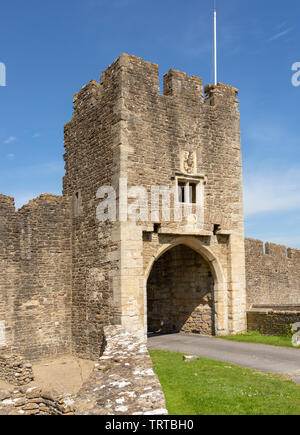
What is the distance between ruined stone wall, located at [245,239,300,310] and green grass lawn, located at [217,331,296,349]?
5.40m

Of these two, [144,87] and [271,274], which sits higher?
[144,87]

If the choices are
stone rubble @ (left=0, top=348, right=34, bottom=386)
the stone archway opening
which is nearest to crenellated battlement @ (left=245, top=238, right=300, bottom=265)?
the stone archway opening

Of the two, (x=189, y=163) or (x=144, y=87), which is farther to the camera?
(x=189, y=163)

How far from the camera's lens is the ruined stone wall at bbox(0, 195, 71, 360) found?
13273 millimetres

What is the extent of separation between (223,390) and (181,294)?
8626 mm

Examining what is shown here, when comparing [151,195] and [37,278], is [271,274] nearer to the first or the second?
[151,195]

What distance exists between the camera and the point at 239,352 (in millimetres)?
11602

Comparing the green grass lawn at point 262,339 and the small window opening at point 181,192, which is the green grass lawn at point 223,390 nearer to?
the green grass lawn at point 262,339

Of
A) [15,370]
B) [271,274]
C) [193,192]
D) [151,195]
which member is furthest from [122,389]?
[271,274]

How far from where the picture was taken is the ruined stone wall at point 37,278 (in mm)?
13273

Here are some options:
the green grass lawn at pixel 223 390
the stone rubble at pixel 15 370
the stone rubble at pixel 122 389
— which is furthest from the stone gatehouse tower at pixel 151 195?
the stone rubble at pixel 122 389

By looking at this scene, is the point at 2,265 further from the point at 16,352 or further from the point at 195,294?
the point at 195,294
